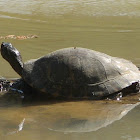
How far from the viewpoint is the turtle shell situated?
18.2ft

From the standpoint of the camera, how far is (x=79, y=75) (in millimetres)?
5602

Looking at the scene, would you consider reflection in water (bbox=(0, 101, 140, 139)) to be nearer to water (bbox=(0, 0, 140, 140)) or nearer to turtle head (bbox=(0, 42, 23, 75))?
water (bbox=(0, 0, 140, 140))

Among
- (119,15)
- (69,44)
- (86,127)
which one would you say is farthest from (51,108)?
(119,15)

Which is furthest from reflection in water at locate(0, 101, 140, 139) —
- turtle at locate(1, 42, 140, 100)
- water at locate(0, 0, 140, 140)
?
turtle at locate(1, 42, 140, 100)

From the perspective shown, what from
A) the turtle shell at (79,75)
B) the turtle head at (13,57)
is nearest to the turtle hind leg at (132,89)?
the turtle shell at (79,75)

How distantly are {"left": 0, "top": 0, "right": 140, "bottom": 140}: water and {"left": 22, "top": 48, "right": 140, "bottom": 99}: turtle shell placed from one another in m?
0.21

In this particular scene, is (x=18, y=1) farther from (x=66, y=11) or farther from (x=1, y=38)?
(x=1, y=38)

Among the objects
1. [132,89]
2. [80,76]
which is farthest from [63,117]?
[132,89]

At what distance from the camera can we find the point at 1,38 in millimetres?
9375

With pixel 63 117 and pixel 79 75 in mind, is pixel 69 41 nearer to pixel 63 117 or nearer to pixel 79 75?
pixel 79 75

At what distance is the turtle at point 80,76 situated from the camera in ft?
18.3

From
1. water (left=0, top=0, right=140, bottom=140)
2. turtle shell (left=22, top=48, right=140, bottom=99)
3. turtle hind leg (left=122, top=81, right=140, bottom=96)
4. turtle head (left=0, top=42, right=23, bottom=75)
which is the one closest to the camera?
water (left=0, top=0, right=140, bottom=140)

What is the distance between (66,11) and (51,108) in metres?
7.70

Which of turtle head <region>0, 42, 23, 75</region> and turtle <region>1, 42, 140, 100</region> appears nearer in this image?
turtle <region>1, 42, 140, 100</region>
